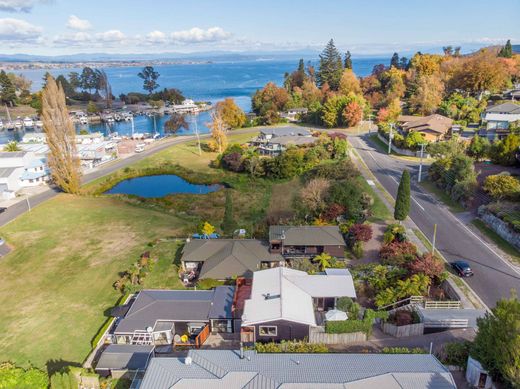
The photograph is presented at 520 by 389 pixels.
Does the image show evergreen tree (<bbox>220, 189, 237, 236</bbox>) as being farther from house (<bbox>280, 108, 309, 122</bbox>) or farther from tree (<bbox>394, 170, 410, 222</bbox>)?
house (<bbox>280, 108, 309, 122</bbox>)

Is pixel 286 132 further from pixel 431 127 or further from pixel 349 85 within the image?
pixel 349 85

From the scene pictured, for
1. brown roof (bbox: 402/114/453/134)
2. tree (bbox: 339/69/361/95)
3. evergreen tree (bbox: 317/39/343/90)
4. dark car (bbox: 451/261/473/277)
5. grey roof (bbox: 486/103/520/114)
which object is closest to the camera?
dark car (bbox: 451/261/473/277)

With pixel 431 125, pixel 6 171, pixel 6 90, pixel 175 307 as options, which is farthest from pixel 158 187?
pixel 6 90

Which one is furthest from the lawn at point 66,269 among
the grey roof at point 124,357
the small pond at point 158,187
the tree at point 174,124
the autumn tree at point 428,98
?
the autumn tree at point 428,98

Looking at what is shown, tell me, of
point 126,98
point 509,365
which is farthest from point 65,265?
point 126,98

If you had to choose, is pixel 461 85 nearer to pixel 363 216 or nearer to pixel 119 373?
pixel 363 216

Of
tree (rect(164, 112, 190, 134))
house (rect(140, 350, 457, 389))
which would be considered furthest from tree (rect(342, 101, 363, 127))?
house (rect(140, 350, 457, 389))
